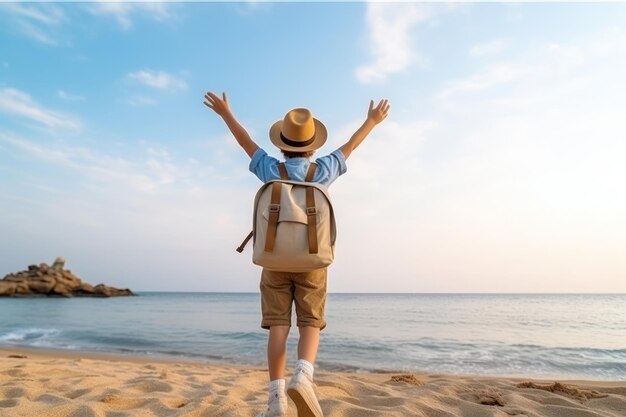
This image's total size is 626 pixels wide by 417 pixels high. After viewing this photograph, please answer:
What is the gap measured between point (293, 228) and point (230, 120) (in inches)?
41.4

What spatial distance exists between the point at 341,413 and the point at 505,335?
11030 mm

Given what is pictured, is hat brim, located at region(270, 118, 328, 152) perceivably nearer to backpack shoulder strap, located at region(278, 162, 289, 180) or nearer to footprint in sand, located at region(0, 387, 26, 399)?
backpack shoulder strap, located at region(278, 162, 289, 180)

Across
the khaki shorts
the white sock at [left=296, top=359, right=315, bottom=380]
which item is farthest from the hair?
the white sock at [left=296, top=359, right=315, bottom=380]

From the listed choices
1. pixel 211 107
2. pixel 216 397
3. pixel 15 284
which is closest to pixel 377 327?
pixel 216 397

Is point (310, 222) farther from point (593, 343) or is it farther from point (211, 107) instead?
point (593, 343)

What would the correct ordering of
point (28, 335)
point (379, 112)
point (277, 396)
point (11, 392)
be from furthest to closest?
point (28, 335), point (11, 392), point (379, 112), point (277, 396)

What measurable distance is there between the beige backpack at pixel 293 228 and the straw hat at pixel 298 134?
0.36m

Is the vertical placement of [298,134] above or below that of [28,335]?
above

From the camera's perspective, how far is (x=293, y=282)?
2693 mm

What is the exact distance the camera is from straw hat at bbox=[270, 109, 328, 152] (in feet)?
9.02

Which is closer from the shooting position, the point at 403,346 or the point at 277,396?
the point at 277,396

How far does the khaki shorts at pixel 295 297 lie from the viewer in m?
2.63

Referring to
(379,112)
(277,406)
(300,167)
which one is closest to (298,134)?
(300,167)

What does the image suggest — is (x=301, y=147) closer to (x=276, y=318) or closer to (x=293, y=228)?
(x=293, y=228)
